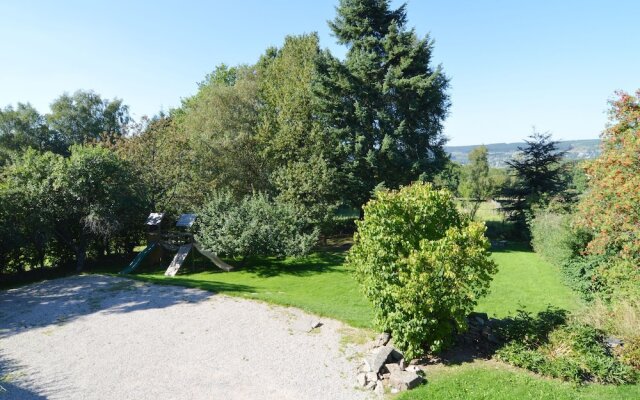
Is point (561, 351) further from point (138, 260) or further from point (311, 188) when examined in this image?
point (138, 260)

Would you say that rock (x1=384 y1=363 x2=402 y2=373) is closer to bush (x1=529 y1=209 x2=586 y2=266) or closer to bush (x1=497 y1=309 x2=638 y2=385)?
bush (x1=497 y1=309 x2=638 y2=385)

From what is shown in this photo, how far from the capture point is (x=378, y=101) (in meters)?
29.4

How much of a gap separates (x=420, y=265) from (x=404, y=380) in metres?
2.53

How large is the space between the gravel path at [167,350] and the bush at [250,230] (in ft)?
21.9

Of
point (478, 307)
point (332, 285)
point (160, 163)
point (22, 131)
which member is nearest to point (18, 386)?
point (332, 285)

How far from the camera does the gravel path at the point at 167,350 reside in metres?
8.66

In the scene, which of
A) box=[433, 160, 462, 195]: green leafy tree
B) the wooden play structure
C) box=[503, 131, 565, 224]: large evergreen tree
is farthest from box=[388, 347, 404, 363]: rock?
box=[503, 131, 565, 224]: large evergreen tree

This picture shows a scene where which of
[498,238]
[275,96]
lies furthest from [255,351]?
[498,238]

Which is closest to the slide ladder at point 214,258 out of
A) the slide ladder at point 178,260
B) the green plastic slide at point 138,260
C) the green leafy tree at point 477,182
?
the slide ladder at point 178,260

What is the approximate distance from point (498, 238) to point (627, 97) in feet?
78.0

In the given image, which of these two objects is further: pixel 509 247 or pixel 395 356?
pixel 509 247

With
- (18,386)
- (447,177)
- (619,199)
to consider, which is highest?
(619,199)

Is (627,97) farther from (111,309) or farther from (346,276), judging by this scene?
(111,309)

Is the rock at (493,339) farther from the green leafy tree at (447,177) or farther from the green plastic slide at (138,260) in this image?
the green plastic slide at (138,260)
